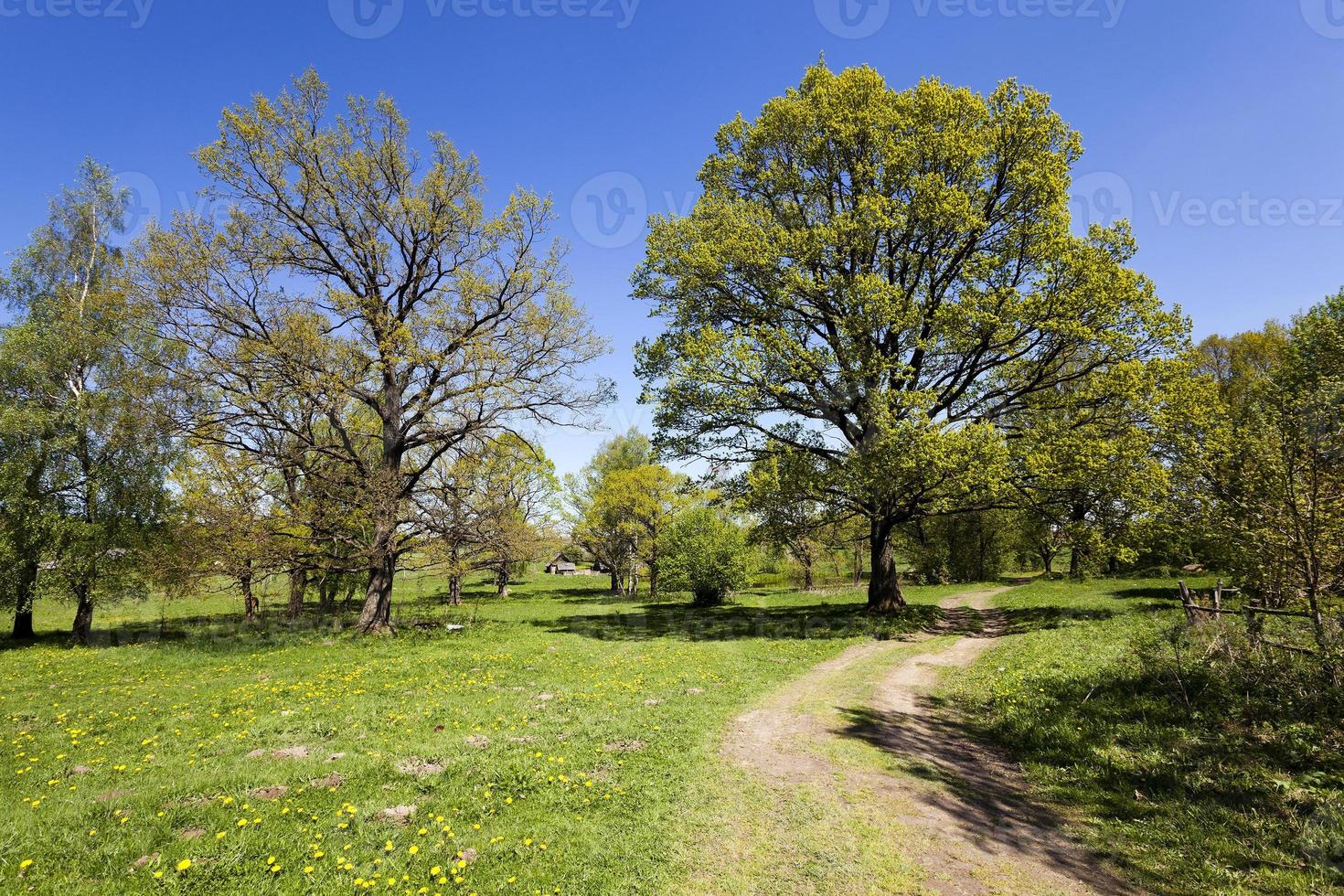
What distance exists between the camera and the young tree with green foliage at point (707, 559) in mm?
35375

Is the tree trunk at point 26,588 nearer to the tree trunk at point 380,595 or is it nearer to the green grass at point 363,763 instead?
the green grass at point 363,763

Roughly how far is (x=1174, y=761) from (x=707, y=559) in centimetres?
2754

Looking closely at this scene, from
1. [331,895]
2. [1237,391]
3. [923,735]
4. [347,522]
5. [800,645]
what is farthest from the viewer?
[1237,391]

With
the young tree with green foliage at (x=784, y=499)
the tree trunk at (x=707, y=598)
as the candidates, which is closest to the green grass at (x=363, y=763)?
the young tree with green foliage at (x=784, y=499)

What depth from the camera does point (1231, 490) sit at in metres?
12.2

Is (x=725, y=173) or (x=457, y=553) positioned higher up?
(x=725, y=173)

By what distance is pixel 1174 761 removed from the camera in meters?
8.18

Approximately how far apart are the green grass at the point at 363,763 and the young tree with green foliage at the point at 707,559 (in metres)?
16.5

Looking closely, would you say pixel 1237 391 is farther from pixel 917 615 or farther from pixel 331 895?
pixel 331 895

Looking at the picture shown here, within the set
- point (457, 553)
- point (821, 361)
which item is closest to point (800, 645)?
point (821, 361)

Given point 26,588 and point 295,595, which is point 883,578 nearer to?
point 295,595

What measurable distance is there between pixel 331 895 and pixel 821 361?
1933 centimetres

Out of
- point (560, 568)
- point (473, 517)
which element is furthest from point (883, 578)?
point (560, 568)

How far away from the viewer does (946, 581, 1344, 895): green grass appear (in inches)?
235
